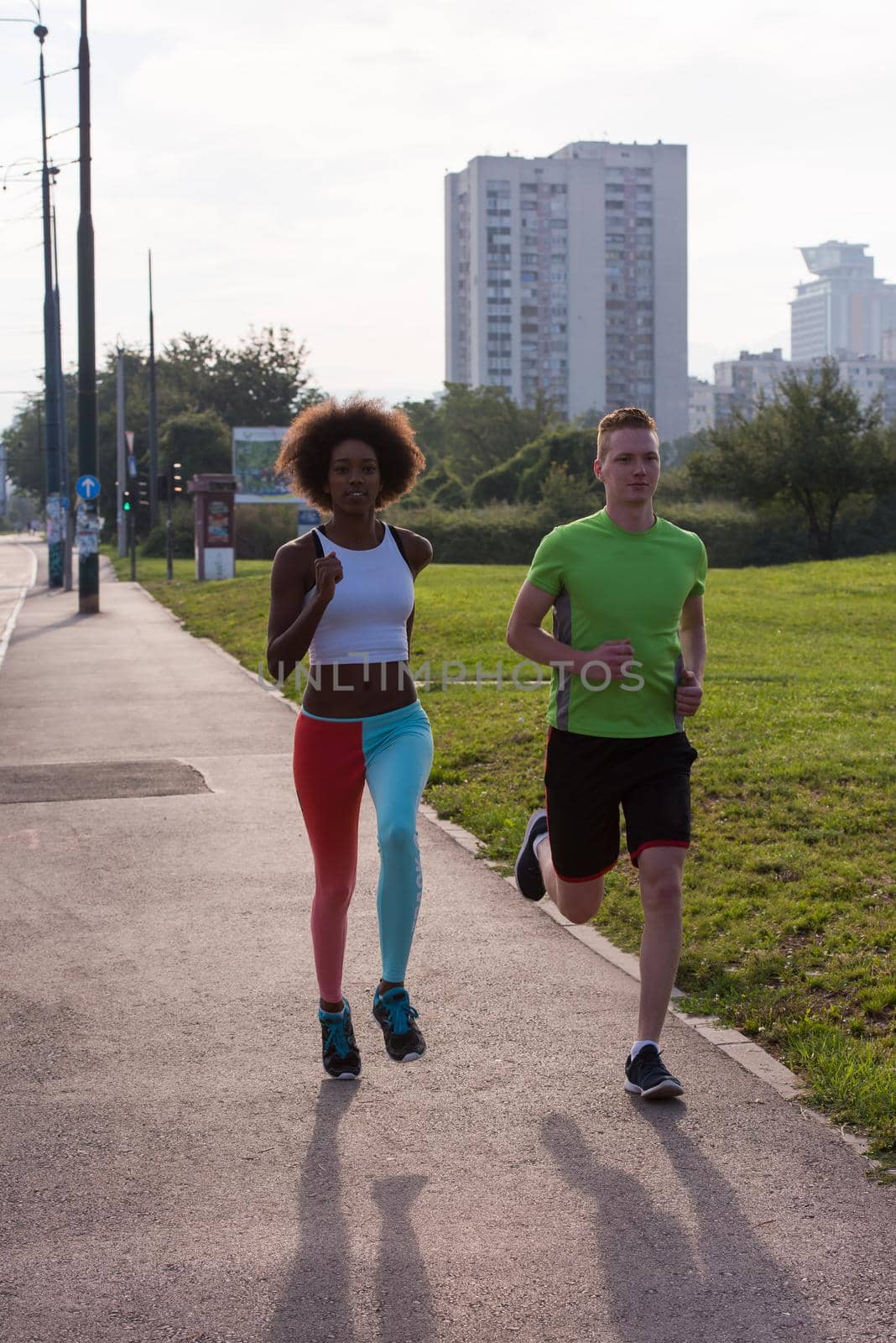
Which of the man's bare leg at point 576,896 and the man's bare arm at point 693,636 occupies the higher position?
the man's bare arm at point 693,636

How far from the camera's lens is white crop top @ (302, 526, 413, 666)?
465 centimetres

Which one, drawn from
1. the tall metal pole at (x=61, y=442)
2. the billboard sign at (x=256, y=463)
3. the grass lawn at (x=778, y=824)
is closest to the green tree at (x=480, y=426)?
the billboard sign at (x=256, y=463)

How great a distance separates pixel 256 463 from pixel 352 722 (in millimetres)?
43544

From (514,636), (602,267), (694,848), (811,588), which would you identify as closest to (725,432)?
(811,588)

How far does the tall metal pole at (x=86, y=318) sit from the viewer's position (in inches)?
1101

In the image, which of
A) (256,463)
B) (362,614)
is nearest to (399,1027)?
(362,614)

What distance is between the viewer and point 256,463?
47.5 metres

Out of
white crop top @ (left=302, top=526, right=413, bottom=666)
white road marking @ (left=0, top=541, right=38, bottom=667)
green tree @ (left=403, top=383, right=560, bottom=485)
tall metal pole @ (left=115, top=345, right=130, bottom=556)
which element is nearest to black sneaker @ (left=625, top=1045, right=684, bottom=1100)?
white crop top @ (left=302, top=526, right=413, bottom=666)

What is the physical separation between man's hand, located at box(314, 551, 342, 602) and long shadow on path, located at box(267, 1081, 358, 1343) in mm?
1416

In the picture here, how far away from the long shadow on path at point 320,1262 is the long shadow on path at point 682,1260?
0.53m

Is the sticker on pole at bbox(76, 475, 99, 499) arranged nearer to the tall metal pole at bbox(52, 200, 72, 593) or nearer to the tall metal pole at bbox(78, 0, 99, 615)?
the tall metal pole at bbox(78, 0, 99, 615)

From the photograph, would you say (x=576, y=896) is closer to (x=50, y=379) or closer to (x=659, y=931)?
(x=659, y=931)

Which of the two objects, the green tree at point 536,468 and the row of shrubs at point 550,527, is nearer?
the row of shrubs at point 550,527

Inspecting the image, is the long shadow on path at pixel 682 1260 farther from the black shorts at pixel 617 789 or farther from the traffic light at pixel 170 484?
the traffic light at pixel 170 484
